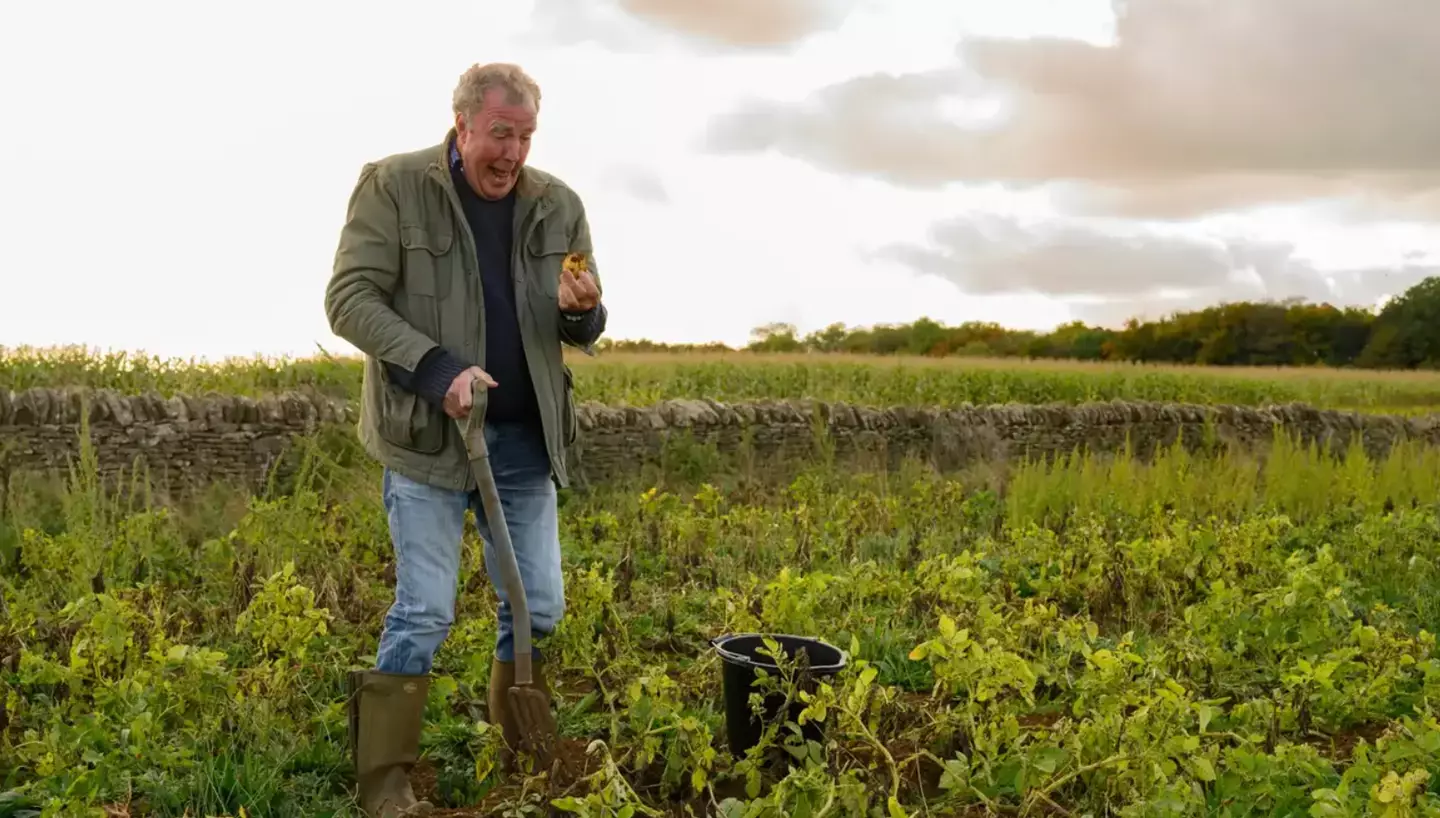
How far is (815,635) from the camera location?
466 centimetres

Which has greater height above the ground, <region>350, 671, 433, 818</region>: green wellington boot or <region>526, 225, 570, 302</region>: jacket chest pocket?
<region>526, 225, 570, 302</region>: jacket chest pocket

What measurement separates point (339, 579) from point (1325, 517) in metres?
6.90

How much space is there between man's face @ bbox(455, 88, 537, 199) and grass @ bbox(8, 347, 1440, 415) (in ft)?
25.3

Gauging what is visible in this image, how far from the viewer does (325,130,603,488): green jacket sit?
3625mm

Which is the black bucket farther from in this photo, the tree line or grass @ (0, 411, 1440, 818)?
the tree line

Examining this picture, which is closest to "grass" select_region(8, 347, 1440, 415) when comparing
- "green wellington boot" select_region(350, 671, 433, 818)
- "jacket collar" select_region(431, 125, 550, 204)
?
"jacket collar" select_region(431, 125, 550, 204)

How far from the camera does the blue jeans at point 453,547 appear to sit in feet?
11.9

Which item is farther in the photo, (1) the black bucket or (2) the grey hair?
(1) the black bucket

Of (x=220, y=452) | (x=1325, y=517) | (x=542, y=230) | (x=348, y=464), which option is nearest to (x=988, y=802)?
(x=542, y=230)

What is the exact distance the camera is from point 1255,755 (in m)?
3.53

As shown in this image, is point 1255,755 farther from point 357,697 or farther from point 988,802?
point 357,697

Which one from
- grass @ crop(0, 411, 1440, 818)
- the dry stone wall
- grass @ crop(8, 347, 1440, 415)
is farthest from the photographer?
grass @ crop(8, 347, 1440, 415)

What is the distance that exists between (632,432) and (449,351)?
7.47 meters

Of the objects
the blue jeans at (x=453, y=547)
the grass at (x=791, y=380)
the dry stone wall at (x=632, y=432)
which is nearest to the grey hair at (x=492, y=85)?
the blue jeans at (x=453, y=547)
